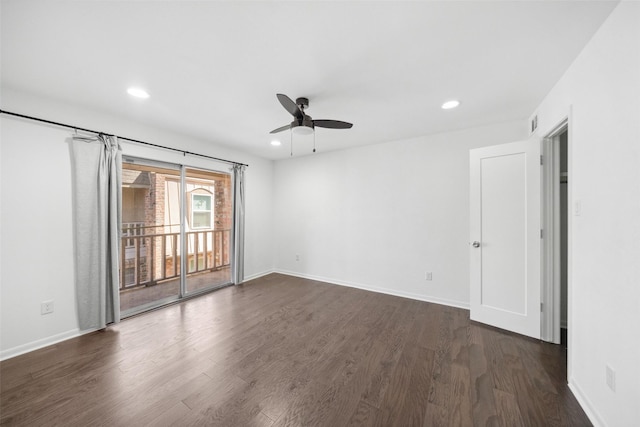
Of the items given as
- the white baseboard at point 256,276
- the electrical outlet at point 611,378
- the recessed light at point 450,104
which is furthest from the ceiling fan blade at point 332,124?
the white baseboard at point 256,276

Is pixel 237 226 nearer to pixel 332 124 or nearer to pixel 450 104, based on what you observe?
pixel 332 124

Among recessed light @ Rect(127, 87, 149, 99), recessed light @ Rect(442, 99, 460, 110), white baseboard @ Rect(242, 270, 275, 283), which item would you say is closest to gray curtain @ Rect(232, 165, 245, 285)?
white baseboard @ Rect(242, 270, 275, 283)

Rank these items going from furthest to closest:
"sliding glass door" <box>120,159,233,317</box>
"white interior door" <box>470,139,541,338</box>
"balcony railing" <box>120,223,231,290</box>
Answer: "balcony railing" <box>120,223,231,290</box>
"sliding glass door" <box>120,159,233,317</box>
"white interior door" <box>470,139,541,338</box>

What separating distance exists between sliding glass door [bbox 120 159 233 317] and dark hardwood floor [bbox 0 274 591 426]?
1099 mm

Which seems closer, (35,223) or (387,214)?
(35,223)

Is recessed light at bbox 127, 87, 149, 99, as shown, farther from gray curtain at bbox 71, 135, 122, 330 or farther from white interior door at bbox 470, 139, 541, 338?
white interior door at bbox 470, 139, 541, 338

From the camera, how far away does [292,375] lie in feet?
6.38

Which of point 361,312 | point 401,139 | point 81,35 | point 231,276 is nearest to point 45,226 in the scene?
point 81,35

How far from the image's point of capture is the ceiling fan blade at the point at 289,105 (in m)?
1.92

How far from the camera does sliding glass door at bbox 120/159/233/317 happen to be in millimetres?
3484

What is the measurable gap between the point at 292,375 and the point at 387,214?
2760 mm

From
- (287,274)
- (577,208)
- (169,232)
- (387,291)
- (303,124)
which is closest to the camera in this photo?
(577,208)

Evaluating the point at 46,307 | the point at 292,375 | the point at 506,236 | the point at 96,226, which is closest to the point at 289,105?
the point at 292,375

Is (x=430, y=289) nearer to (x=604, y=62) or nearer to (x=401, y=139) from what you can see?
(x=401, y=139)
